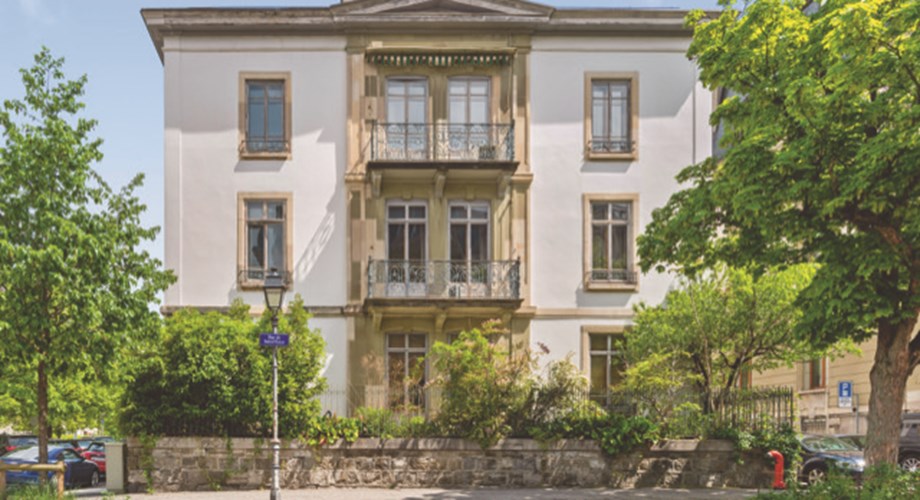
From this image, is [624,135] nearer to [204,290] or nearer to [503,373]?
[503,373]

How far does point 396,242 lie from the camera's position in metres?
26.0

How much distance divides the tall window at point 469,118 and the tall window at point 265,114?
4.72m

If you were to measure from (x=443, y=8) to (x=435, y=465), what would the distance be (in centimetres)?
1319

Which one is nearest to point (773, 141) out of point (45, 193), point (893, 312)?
point (893, 312)

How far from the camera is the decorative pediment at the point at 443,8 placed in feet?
85.1

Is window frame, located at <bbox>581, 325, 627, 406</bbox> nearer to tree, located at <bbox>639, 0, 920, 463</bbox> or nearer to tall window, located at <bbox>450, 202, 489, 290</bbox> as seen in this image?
tall window, located at <bbox>450, 202, 489, 290</bbox>

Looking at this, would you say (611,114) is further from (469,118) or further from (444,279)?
(444,279)

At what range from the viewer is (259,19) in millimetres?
25875

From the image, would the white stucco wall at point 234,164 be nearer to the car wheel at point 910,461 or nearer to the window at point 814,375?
the car wheel at point 910,461

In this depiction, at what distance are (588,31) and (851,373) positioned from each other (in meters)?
17.8

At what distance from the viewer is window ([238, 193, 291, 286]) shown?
2575 centimetres

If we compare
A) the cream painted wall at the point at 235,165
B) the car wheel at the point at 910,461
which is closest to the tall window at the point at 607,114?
the cream painted wall at the point at 235,165

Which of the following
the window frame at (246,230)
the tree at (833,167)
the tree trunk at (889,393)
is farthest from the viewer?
the window frame at (246,230)

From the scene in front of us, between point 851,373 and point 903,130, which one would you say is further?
point 851,373
